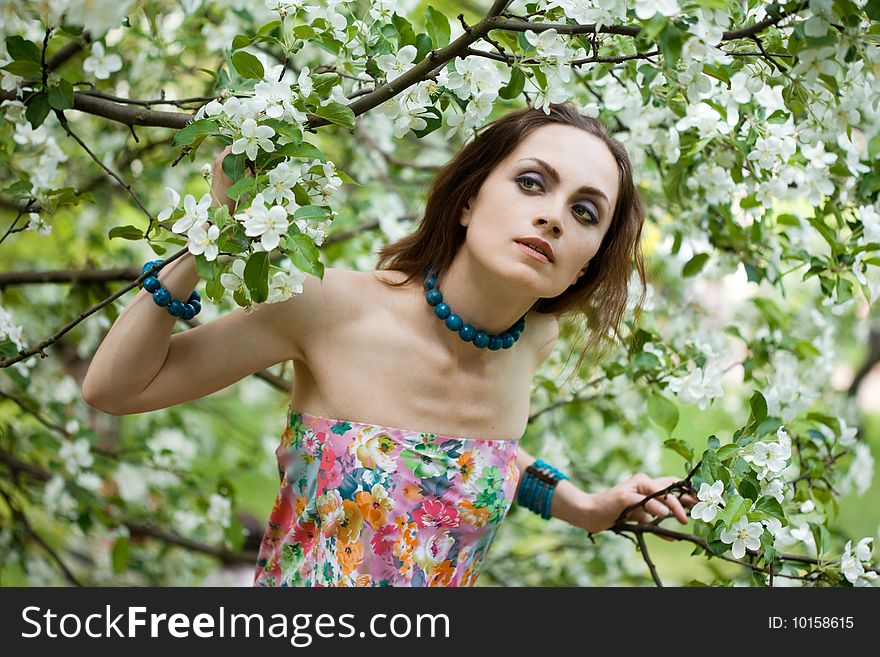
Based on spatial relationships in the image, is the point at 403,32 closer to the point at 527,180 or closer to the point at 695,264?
the point at 527,180

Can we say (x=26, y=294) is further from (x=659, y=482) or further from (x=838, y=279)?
(x=838, y=279)

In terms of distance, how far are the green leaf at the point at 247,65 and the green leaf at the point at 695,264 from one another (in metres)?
1.17

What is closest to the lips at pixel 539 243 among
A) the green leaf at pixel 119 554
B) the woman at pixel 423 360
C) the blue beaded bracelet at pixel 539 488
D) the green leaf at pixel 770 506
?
the woman at pixel 423 360

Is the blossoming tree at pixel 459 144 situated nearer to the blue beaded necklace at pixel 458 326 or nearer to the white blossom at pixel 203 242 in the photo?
the white blossom at pixel 203 242

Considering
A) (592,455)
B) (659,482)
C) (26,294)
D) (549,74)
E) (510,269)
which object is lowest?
(659,482)

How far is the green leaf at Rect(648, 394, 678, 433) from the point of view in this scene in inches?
76.9

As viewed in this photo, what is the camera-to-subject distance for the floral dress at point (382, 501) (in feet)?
5.51

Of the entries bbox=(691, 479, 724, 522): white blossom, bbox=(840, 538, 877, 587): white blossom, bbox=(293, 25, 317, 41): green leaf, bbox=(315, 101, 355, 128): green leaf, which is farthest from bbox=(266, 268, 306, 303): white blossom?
bbox=(840, 538, 877, 587): white blossom

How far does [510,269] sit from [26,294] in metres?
2.38

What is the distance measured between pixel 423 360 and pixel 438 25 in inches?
23.2

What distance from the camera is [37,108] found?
1561 millimetres

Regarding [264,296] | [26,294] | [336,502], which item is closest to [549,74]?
[264,296]

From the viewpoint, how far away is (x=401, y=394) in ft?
5.64

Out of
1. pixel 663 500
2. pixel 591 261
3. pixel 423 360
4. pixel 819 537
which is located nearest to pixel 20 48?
pixel 423 360
